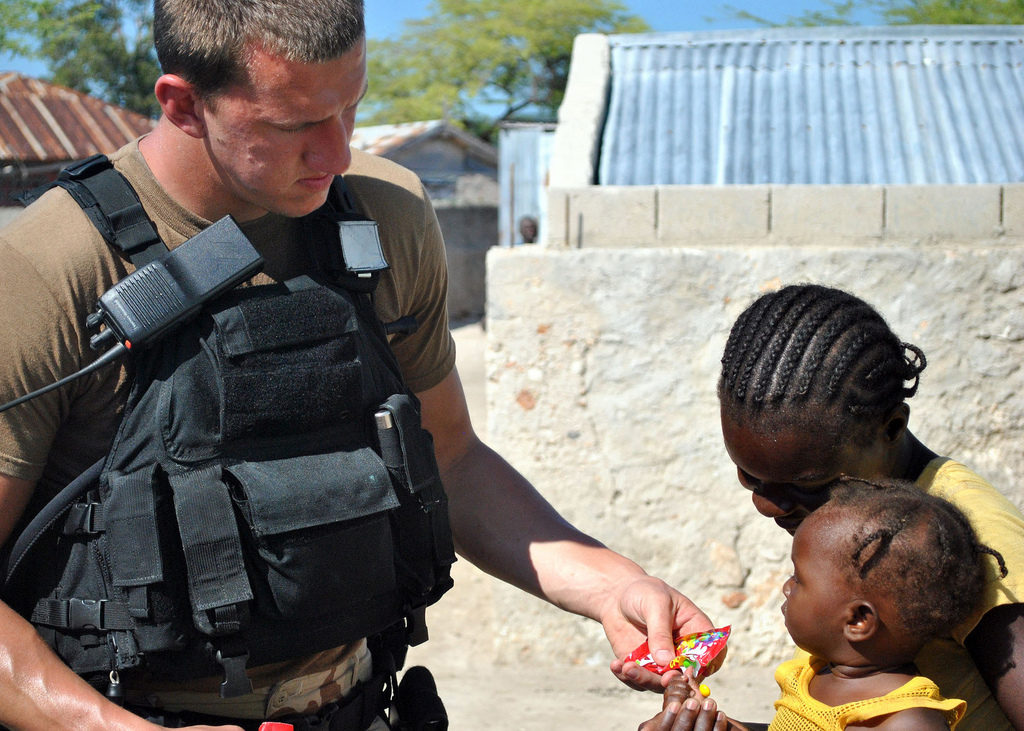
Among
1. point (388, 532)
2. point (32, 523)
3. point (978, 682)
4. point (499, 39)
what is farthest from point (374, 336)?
point (499, 39)

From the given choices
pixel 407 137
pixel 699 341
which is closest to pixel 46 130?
pixel 699 341

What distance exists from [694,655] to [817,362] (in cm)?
50

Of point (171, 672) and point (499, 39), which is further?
point (499, 39)

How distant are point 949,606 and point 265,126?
1178 mm

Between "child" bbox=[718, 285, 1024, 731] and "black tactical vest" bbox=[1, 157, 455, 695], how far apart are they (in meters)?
0.55

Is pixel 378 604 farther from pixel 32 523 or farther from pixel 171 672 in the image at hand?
pixel 32 523

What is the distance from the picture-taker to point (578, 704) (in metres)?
3.92

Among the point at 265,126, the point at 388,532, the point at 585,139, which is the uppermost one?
the point at 265,126

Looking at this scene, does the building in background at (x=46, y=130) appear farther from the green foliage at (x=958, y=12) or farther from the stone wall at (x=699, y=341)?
the green foliage at (x=958, y=12)

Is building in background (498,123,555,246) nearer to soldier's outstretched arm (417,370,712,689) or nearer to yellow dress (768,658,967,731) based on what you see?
soldier's outstretched arm (417,370,712,689)

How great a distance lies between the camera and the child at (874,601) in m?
1.40

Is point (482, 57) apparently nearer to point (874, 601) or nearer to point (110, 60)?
point (110, 60)

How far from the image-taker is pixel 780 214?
12.2 feet

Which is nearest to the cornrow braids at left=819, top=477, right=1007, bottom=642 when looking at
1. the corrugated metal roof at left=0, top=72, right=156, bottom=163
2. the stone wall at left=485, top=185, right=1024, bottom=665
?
the stone wall at left=485, top=185, right=1024, bottom=665
